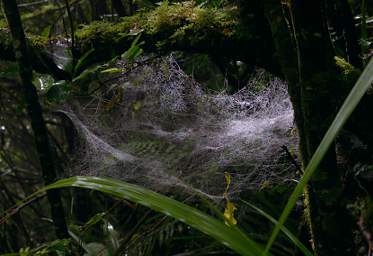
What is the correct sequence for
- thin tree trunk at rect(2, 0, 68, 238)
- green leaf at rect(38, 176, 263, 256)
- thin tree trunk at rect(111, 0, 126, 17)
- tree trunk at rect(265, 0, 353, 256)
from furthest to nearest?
thin tree trunk at rect(111, 0, 126, 17)
thin tree trunk at rect(2, 0, 68, 238)
tree trunk at rect(265, 0, 353, 256)
green leaf at rect(38, 176, 263, 256)

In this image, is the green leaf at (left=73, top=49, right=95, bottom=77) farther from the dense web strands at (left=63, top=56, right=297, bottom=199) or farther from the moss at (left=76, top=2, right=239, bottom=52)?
the dense web strands at (left=63, top=56, right=297, bottom=199)

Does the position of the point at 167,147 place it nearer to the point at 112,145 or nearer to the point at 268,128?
the point at 112,145

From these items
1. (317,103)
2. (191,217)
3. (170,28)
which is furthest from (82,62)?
(191,217)

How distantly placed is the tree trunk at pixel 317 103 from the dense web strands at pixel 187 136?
31.7 inches

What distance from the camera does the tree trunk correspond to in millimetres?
1050

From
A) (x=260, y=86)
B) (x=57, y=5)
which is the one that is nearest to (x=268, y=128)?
(x=260, y=86)

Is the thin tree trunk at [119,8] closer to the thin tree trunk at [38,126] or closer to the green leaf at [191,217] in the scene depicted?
the thin tree trunk at [38,126]

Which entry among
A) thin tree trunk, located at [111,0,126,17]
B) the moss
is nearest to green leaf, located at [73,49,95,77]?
the moss

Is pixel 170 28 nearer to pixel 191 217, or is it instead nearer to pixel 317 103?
pixel 317 103

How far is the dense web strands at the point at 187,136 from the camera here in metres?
2.05

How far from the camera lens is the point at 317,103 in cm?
109

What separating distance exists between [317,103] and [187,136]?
128cm

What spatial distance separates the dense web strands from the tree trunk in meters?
0.80

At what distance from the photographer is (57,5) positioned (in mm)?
3646
